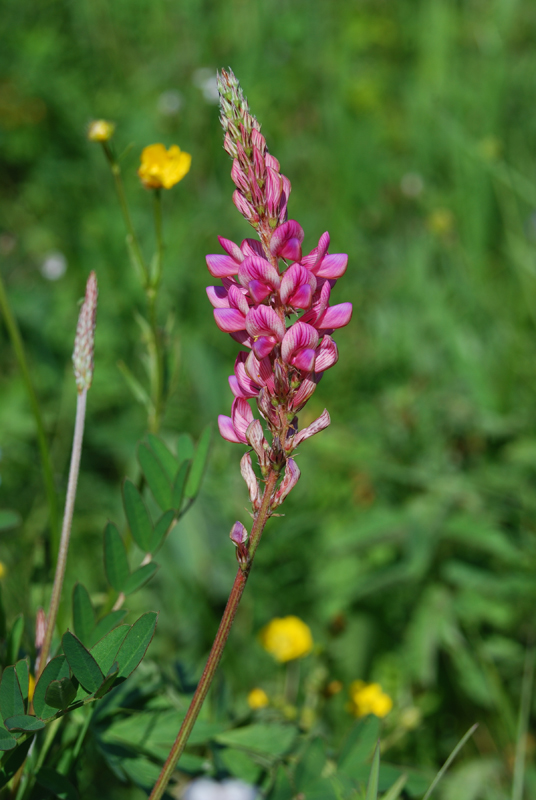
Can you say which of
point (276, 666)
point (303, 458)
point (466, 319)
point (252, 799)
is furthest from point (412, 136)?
point (252, 799)

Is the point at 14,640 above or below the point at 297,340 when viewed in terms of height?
below

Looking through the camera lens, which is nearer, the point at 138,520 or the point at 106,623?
the point at 106,623

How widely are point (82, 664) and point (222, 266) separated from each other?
0.41 meters

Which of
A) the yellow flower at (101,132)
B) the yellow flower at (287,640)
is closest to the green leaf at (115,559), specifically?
Answer: the yellow flower at (101,132)

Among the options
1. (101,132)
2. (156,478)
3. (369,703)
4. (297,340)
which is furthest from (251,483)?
(369,703)

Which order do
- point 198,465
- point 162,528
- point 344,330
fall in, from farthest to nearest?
point 344,330
point 198,465
point 162,528

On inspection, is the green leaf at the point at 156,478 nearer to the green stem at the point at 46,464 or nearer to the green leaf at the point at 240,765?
the green stem at the point at 46,464

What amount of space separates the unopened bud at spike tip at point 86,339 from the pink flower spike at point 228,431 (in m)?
0.21

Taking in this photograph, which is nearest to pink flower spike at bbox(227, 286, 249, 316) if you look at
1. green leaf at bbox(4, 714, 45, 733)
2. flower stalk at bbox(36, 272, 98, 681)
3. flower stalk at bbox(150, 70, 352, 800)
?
flower stalk at bbox(150, 70, 352, 800)

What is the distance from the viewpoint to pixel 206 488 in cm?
206

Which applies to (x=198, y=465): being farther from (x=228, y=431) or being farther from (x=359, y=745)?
(x=359, y=745)

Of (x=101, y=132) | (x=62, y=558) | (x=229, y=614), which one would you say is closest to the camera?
(x=229, y=614)

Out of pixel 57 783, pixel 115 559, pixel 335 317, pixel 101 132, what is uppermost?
pixel 101 132

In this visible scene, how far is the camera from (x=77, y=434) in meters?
0.82
